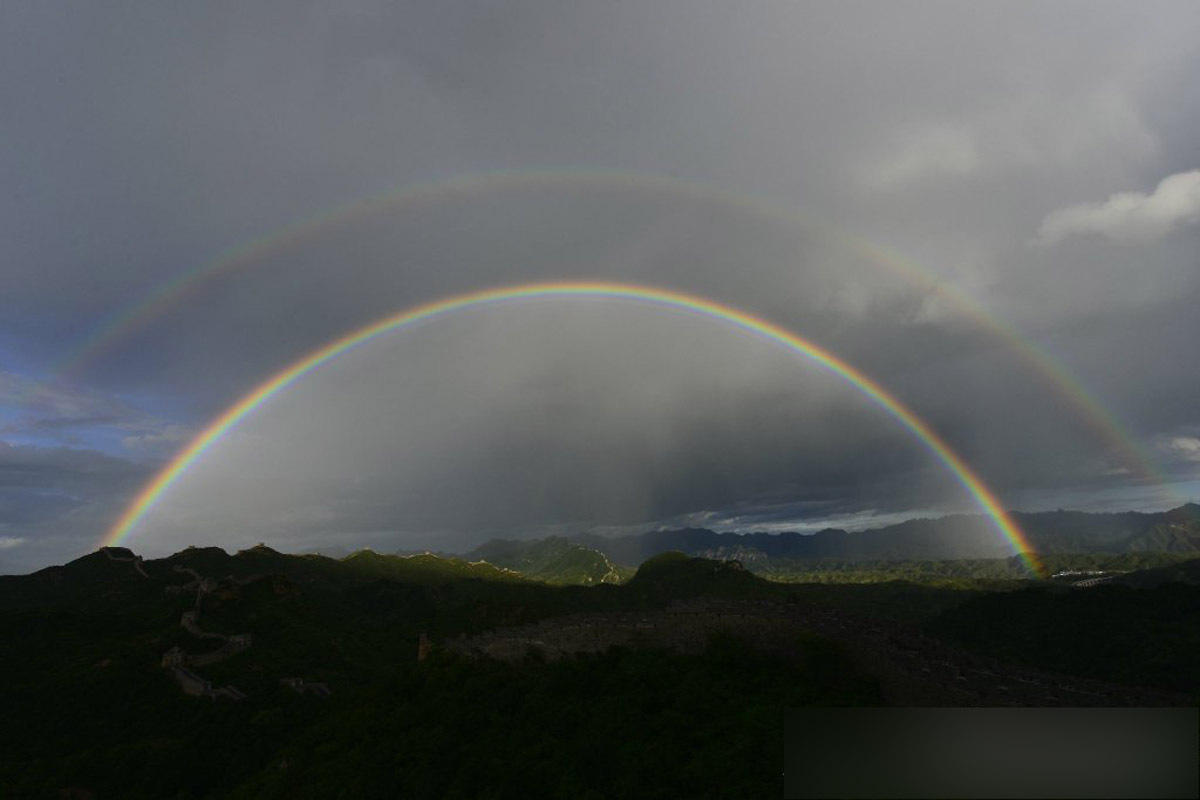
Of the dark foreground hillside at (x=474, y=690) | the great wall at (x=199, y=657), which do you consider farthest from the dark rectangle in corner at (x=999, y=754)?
the great wall at (x=199, y=657)

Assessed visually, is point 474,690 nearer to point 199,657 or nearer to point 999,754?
point 999,754

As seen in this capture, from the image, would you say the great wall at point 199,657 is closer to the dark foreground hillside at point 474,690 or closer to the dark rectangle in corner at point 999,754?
the dark foreground hillside at point 474,690

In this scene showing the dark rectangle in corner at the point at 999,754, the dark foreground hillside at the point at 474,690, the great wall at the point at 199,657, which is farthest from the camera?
the great wall at the point at 199,657

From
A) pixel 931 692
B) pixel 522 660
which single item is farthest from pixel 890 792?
pixel 522 660

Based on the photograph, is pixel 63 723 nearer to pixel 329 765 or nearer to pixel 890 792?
pixel 329 765

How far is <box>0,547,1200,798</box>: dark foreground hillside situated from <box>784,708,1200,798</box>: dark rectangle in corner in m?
19.2

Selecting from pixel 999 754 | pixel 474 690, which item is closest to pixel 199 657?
pixel 474 690

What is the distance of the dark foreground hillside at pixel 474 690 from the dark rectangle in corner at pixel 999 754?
62.9ft

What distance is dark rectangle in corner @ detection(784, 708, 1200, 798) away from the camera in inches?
192

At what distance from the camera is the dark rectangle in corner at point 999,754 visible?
16.0 feet

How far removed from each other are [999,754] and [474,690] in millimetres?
36337

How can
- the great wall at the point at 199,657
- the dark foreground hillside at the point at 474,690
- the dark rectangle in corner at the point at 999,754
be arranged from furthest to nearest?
the great wall at the point at 199,657, the dark foreground hillside at the point at 474,690, the dark rectangle in corner at the point at 999,754

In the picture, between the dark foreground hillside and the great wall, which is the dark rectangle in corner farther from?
the great wall

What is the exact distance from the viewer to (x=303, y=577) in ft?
577
